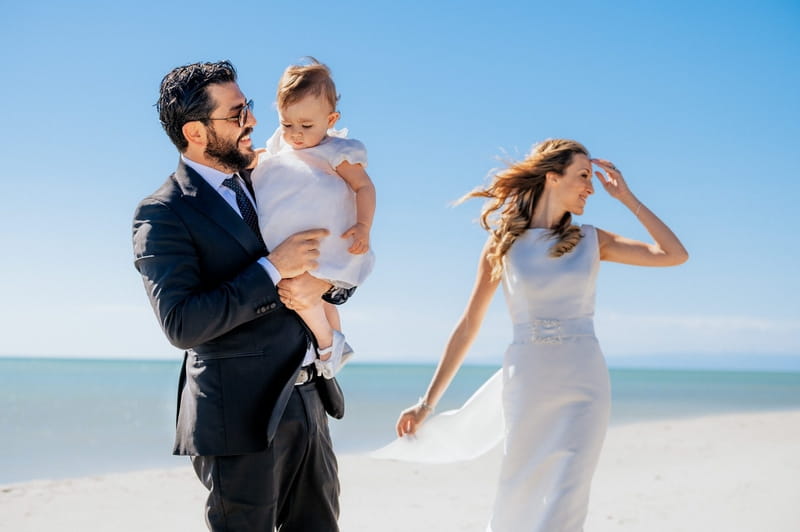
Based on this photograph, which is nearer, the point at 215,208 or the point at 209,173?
the point at 215,208

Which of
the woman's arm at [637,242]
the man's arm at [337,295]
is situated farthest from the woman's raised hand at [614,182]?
the man's arm at [337,295]

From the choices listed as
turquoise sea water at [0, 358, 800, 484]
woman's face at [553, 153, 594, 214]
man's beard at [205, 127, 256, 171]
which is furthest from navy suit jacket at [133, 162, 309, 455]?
turquoise sea water at [0, 358, 800, 484]

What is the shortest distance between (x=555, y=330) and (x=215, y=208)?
2.03 metres

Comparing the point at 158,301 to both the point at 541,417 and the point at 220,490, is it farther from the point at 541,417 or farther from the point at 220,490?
the point at 541,417

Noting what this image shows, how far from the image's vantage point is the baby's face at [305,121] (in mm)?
3208

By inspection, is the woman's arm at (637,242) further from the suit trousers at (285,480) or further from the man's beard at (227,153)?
the man's beard at (227,153)

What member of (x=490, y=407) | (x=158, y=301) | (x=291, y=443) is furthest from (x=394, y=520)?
(x=158, y=301)

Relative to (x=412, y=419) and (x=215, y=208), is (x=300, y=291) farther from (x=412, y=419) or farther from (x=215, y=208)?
(x=412, y=419)

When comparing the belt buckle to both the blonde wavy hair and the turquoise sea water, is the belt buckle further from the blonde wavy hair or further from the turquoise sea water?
the turquoise sea water

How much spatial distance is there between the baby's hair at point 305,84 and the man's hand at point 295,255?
72cm

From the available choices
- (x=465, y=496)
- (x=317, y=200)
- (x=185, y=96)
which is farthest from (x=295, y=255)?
(x=465, y=496)

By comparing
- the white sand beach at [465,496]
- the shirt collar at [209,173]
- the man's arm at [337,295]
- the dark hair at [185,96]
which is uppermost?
the dark hair at [185,96]

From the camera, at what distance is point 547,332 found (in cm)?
403

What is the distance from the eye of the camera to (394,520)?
290 inches
